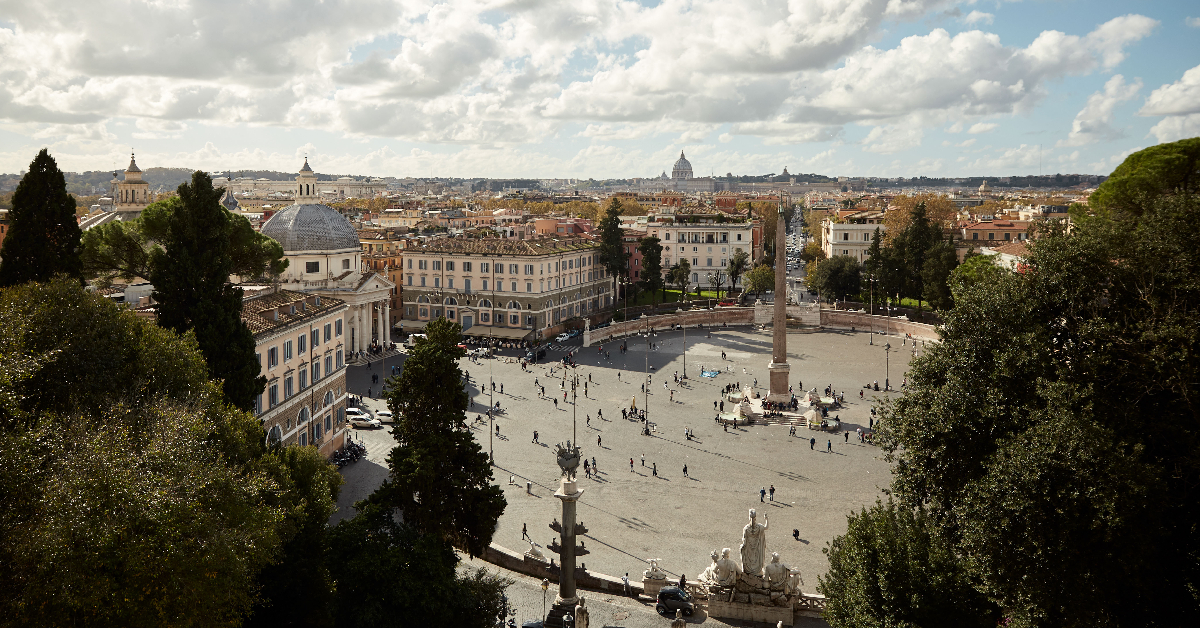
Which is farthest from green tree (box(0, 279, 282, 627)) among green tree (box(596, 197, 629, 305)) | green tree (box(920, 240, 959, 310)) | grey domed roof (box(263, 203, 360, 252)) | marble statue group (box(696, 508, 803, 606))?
green tree (box(596, 197, 629, 305))

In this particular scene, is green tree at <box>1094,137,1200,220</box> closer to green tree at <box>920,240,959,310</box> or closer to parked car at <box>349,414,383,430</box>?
parked car at <box>349,414,383,430</box>

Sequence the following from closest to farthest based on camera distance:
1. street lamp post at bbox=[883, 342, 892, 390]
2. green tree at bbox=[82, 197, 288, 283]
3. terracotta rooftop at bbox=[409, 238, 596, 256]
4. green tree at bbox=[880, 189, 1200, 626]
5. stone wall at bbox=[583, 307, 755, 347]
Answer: green tree at bbox=[880, 189, 1200, 626], green tree at bbox=[82, 197, 288, 283], street lamp post at bbox=[883, 342, 892, 390], terracotta rooftop at bbox=[409, 238, 596, 256], stone wall at bbox=[583, 307, 755, 347]

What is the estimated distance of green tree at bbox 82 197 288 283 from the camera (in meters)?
31.3

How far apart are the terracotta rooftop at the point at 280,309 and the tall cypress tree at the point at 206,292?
3.49 metres

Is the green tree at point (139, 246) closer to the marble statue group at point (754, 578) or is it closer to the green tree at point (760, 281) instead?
the marble statue group at point (754, 578)

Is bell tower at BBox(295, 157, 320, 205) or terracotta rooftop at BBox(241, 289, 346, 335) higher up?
bell tower at BBox(295, 157, 320, 205)

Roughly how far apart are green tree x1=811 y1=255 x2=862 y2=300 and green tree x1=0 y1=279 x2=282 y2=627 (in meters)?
66.3

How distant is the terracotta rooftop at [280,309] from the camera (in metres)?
29.0

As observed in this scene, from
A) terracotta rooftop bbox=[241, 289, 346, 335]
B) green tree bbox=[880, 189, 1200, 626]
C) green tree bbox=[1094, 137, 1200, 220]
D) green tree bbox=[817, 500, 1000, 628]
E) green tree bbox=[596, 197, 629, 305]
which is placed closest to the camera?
green tree bbox=[880, 189, 1200, 626]

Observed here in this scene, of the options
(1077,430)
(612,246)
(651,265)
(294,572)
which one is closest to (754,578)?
(1077,430)

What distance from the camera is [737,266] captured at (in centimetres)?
8612

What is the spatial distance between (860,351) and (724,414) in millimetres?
21046

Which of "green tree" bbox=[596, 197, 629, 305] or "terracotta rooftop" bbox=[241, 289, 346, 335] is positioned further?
"green tree" bbox=[596, 197, 629, 305]

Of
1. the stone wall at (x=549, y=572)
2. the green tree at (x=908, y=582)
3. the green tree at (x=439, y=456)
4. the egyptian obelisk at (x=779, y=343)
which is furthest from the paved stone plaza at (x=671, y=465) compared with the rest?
the green tree at (x=908, y=582)
